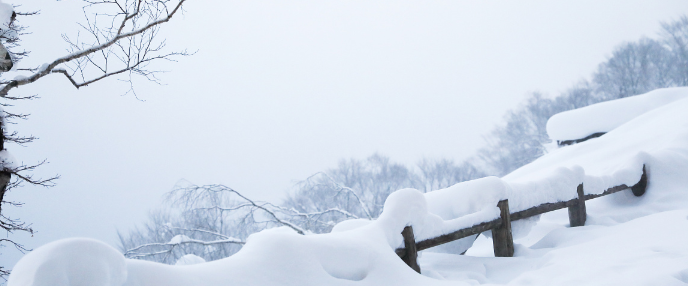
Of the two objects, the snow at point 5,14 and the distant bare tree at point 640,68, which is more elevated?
the distant bare tree at point 640,68

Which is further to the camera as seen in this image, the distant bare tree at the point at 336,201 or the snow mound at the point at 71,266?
the distant bare tree at the point at 336,201

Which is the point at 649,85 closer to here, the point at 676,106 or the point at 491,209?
the point at 676,106

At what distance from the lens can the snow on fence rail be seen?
344cm

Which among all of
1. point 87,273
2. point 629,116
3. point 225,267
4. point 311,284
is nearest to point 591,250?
point 311,284

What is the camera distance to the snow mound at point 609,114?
12.4m

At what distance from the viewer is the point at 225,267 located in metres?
2.27

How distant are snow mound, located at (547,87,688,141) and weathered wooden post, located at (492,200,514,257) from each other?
10.6 metres

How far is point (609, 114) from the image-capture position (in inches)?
490

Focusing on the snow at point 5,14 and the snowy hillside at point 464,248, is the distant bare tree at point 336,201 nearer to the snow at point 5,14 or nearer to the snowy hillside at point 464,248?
the snowy hillside at point 464,248

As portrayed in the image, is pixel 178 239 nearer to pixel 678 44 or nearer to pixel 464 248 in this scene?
pixel 464 248

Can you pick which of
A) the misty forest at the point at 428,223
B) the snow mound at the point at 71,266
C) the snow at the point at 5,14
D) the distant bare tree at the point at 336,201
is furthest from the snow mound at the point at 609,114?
the snow at the point at 5,14

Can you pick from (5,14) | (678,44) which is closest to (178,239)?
(5,14)

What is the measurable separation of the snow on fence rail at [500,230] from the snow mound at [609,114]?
8024mm

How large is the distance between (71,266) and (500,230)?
388cm
